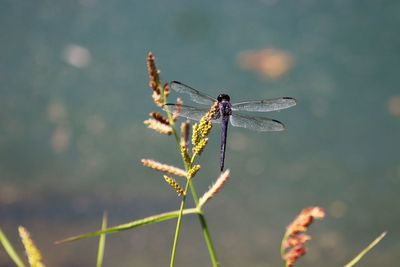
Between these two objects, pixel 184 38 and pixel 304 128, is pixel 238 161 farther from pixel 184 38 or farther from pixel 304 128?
pixel 184 38

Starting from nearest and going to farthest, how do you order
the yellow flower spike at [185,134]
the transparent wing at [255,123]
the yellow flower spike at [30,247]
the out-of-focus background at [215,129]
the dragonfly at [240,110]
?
the yellow flower spike at [30,247], the yellow flower spike at [185,134], the dragonfly at [240,110], the transparent wing at [255,123], the out-of-focus background at [215,129]

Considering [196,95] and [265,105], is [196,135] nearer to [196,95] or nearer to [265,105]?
[196,95]

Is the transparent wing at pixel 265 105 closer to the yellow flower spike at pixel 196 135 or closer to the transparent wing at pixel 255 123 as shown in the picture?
the transparent wing at pixel 255 123

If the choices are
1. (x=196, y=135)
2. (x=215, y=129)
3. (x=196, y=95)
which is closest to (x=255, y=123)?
(x=196, y=95)

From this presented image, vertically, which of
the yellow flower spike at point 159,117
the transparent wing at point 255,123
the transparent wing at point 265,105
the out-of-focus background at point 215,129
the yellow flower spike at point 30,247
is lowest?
the yellow flower spike at point 30,247

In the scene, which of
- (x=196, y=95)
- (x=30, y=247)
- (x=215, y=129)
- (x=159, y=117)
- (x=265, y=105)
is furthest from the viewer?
(x=215, y=129)

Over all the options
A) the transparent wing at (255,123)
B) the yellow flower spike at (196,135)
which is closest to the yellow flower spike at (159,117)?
the yellow flower spike at (196,135)
